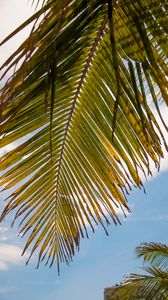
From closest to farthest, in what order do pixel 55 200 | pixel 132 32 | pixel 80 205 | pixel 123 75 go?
pixel 132 32, pixel 123 75, pixel 80 205, pixel 55 200

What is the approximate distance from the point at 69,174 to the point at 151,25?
3.86 ft

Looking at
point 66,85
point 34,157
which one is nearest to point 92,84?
point 66,85

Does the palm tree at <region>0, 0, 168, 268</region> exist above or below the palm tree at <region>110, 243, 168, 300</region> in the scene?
above

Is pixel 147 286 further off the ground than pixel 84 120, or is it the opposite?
pixel 84 120

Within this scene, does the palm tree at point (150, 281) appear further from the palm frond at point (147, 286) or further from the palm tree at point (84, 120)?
the palm tree at point (84, 120)

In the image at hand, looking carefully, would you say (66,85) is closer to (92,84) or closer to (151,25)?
(92,84)

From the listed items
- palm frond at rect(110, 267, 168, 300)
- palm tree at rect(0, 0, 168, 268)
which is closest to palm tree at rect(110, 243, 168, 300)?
palm frond at rect(110, 267, 168, 300)

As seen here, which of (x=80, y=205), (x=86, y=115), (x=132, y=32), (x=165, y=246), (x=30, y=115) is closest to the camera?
(x=132, y=32)

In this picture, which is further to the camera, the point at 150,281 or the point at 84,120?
the point at 150,281

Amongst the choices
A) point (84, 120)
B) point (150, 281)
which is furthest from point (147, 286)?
point (84, 120)

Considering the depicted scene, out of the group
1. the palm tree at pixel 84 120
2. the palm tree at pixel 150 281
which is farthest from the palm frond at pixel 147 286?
the palm tree at pixel 84 120

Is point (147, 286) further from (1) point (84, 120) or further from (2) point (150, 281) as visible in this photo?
(1) point (84, 120)

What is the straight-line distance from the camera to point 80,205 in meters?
2.51

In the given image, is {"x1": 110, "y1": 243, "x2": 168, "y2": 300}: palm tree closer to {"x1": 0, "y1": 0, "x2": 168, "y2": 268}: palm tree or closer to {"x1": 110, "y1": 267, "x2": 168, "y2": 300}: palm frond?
{"x1": 110, "y1": 267, "x2": 168, "y2": 300}: palm frond
